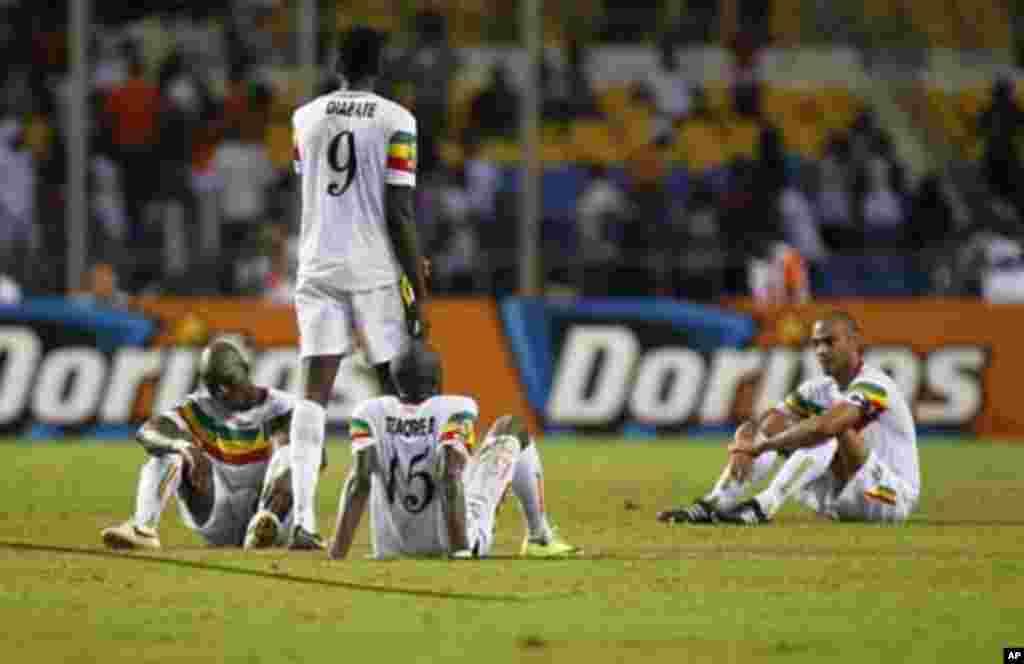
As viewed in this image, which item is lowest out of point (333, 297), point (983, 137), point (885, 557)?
point (885, 557)

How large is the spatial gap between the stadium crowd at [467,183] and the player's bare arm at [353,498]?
46.3ft

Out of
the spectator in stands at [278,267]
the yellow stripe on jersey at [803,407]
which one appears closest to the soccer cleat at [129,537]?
the yellow stripe on jersey at [803,407]

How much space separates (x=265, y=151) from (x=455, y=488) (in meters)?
18.3

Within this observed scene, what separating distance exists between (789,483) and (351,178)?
358cm

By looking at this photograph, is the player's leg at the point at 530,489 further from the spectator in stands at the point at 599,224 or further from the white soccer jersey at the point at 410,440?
the spectator in stands at the point at 599,224

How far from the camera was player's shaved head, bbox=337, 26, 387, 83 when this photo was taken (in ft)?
38.1

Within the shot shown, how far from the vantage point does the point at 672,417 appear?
81.7 ft

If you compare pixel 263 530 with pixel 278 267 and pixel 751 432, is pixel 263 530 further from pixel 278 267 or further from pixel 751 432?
pixel 278 267

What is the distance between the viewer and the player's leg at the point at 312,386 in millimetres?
11477

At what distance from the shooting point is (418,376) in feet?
35.7

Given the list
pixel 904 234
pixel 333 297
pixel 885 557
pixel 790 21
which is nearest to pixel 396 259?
pixel 333 297

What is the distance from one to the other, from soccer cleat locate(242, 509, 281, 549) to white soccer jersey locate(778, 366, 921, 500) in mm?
3482

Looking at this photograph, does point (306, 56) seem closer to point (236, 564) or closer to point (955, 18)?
point (955, 18)

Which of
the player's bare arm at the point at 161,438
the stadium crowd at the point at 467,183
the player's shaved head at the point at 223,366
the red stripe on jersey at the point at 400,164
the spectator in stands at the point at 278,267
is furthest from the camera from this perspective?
A: the spectator in stands at the point at 278,267
